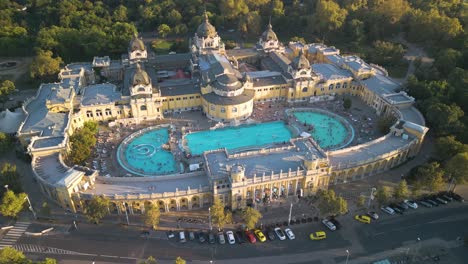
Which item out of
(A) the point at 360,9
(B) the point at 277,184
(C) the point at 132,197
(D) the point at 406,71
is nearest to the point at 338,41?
(A) the point at 360,9

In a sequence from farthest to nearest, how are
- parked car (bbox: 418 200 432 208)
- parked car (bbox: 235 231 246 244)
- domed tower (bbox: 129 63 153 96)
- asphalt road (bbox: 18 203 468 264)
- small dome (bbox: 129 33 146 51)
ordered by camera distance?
small dome (bbox: 129 33 146 51) → domed tower (bbox: 129 63 153 96) → parked car (bbox: 418 200 432 208) → parked car (bbox: 235 231 246 244) → asphalt road (bbox: 18 203 468 264)

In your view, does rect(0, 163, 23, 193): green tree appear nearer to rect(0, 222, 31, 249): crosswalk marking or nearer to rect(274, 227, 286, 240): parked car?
rect(0, 222, 31, 249): crosswalk marking

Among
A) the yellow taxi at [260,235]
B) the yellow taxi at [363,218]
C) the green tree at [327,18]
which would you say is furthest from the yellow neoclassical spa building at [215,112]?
the green tree at [327,18]

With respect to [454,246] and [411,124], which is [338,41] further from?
[454,246]

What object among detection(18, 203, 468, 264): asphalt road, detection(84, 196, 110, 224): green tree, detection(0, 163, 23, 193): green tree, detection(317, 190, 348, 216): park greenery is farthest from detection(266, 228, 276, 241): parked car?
detection(0, 163, 23, 193): green tree

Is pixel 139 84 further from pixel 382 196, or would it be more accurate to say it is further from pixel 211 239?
pixel 382 196

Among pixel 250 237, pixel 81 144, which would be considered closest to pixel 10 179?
pixel 81 144
